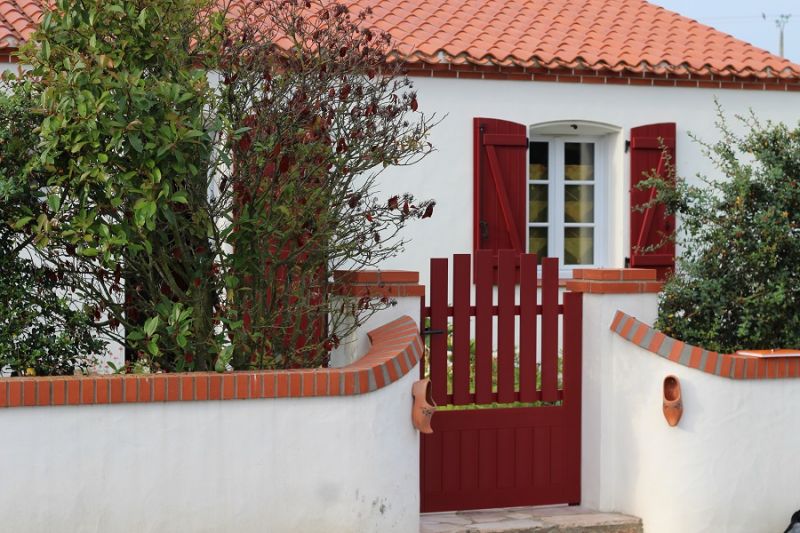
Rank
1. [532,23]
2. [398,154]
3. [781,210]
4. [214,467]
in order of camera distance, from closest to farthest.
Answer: [214,467] < [398,154] < [781,210] < [532,23]

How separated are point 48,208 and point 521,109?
6565 mm

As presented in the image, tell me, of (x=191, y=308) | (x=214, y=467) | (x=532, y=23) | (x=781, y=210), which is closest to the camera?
(x=214, y=467)

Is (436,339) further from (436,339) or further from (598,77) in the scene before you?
(598,77)

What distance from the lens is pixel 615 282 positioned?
637 cm

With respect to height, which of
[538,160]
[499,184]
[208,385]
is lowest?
[208,385]

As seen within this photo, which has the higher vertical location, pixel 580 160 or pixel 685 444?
pixel 580 160

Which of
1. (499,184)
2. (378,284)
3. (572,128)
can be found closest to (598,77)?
(572,128)

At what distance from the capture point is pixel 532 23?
12.8m

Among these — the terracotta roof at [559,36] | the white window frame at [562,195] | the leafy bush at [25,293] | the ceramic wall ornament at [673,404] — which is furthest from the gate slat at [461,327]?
the white window frame at [562,195]

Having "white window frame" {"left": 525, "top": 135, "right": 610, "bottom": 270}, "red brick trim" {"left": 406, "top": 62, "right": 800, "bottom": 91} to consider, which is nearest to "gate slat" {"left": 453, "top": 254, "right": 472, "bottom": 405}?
"red brick trim" {"left": 406, "top": 62, "right": 800, "bottom": 91}

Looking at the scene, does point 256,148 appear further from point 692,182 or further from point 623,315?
point 692,182

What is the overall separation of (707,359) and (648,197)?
19.7 feet

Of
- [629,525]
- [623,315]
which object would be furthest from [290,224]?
[629,525]

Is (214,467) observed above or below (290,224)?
below
